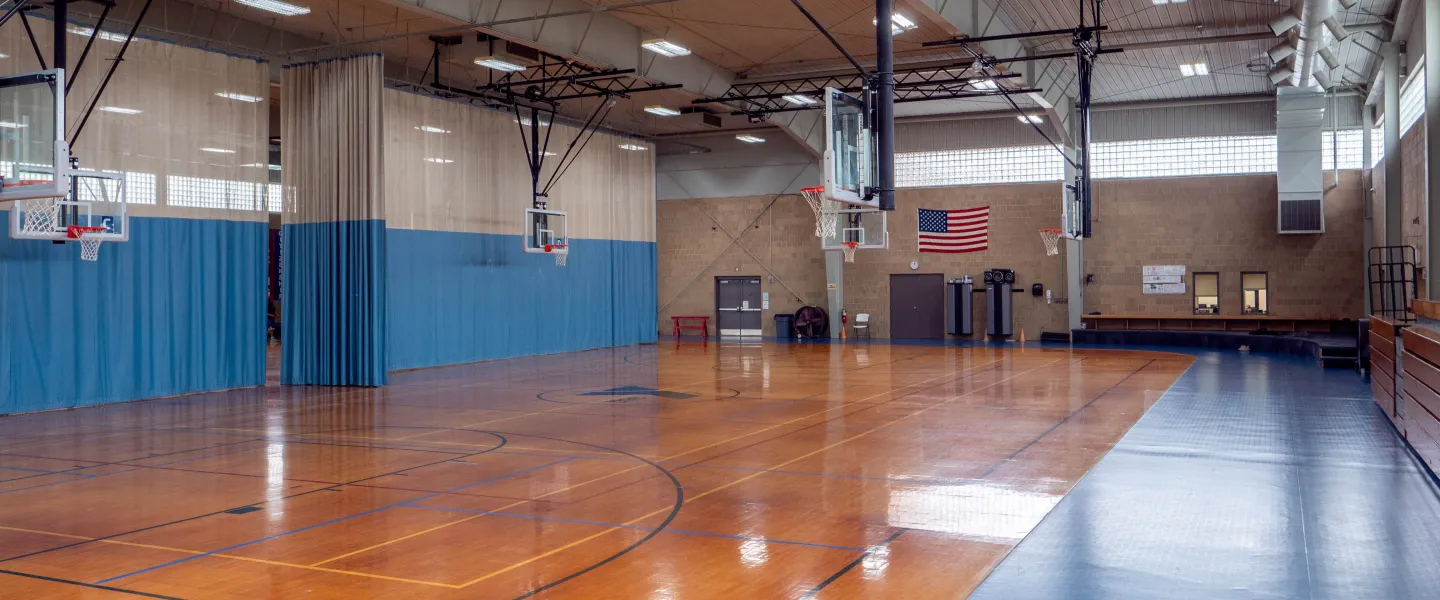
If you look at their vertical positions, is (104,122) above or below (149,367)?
above

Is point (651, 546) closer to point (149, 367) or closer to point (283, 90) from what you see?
point (149, 367)

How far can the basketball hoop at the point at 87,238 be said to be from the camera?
1544 centimetres

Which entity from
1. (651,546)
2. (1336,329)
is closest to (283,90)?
(651,546)

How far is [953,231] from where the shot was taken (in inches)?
1298

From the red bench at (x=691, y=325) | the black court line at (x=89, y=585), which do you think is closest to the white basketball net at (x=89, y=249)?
the black court line at (x=89, y=585)

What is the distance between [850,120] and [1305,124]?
2045cm

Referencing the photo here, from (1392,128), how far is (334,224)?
73.2 ft

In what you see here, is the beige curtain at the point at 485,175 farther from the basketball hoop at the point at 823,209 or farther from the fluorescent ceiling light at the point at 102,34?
the basketball hoop at the point at 823,209

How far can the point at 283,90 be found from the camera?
2141 cm

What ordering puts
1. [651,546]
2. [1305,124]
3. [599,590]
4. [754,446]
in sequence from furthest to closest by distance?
[1305,124] < [754,446] < [651,546] < [599,590]

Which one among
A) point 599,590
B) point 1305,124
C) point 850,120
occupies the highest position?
point 1305,124

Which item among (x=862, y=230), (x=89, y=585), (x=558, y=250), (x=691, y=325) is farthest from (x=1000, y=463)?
(x=691, y=325)

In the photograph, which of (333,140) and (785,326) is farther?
(785,326)

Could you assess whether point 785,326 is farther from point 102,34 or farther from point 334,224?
point 102,34
